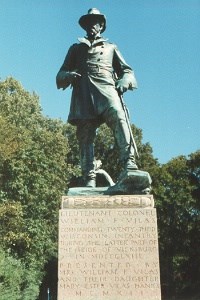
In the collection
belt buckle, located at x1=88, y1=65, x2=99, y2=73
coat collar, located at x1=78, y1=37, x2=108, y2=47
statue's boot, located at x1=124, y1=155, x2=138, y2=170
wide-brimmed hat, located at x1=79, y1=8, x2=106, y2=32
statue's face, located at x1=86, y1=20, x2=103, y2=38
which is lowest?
statue's boot, located at x1=124, y1=155, x2=138, y2=170

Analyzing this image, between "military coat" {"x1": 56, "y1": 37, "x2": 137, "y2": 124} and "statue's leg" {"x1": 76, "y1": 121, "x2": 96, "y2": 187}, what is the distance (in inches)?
6.0

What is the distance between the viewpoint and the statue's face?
26.8 feet

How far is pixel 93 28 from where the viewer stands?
8.18m

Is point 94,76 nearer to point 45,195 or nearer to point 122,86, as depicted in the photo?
point 122,86

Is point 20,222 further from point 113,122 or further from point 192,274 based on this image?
point 113,122

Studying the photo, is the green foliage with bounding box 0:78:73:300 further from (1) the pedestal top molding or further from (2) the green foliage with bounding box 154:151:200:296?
(1) the pedestal top molding

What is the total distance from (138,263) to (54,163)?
941 inches

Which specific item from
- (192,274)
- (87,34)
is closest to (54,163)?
(192,274)

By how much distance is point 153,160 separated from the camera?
39375 millimetres

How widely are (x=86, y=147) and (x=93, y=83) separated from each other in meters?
1.04

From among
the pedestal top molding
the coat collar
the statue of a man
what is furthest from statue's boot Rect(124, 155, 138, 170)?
the coat collar

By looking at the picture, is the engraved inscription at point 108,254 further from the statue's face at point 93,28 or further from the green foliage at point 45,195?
the green foliage at point 45,195

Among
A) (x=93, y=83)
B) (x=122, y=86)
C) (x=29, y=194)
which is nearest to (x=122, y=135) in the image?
(x=122, y=86)

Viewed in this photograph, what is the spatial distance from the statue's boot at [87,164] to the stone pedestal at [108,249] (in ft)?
2.23
